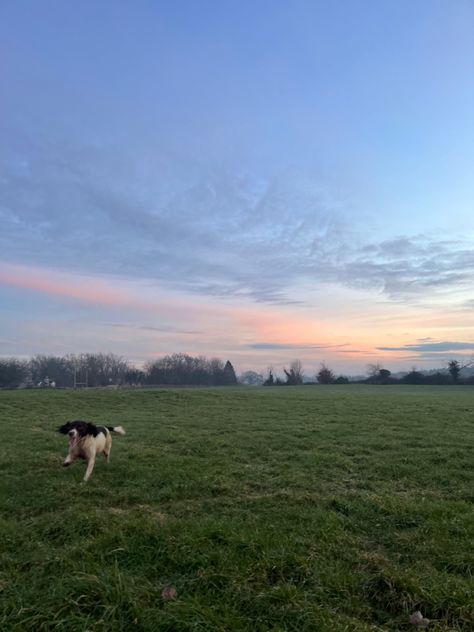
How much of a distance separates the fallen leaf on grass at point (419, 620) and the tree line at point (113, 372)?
314 feet

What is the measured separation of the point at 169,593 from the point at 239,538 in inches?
47.8

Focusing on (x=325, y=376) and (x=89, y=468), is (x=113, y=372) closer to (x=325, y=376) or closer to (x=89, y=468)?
(x=325, y=376)

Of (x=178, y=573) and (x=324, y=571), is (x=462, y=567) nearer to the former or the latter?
(x=324, y=571)

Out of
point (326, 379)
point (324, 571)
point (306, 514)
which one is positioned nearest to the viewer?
point (324, 571)

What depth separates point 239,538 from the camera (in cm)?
520

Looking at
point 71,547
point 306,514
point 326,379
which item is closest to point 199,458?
point 306,514

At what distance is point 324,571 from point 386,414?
57.6ft

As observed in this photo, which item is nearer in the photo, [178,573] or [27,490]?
[178,573]

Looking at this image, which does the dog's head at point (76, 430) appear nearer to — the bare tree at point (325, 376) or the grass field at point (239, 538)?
the grass field at point (239, 538)

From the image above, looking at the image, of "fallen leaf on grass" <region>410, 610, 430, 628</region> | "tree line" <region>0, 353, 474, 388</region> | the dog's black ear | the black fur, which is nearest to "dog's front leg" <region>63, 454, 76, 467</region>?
the black fur

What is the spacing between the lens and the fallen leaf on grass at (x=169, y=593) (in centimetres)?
413

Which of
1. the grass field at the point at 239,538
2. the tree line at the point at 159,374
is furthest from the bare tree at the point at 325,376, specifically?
the grass field at the point at 239,538

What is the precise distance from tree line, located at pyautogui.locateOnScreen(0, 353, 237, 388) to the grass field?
89818 millimetres

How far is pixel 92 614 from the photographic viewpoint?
3.83 metres
